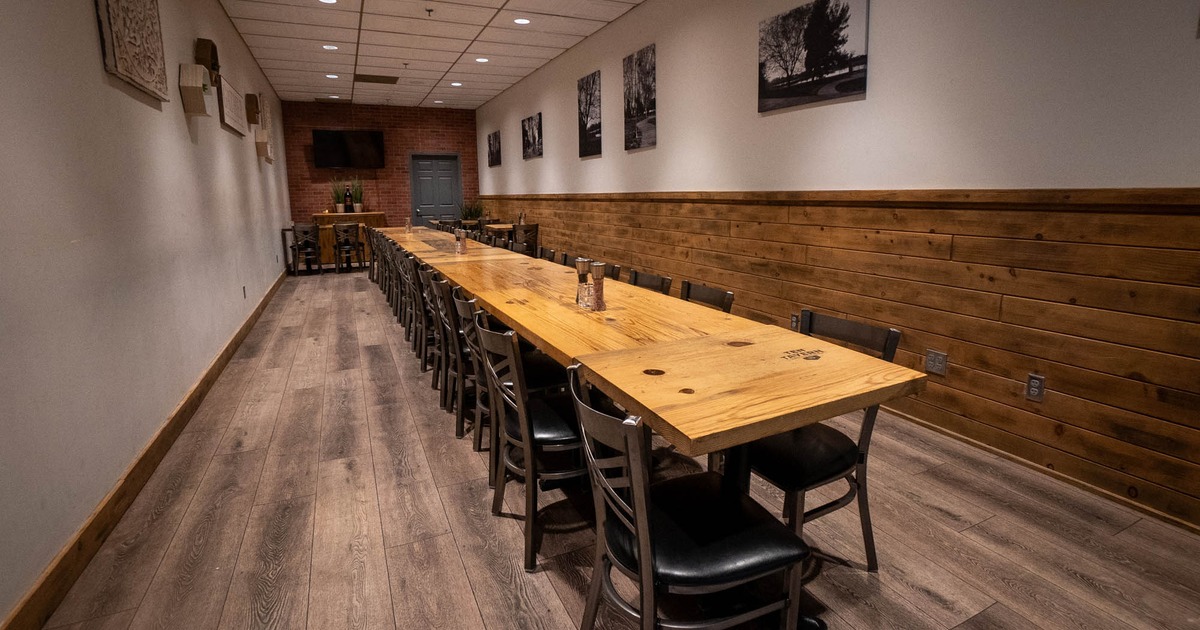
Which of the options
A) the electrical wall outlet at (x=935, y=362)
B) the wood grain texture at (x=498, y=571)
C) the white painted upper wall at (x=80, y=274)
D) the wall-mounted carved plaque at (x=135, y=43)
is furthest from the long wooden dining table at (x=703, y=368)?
the wall-mounted carved plaque at (x=135, y=43)

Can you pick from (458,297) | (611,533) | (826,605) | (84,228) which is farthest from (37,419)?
(826,605)

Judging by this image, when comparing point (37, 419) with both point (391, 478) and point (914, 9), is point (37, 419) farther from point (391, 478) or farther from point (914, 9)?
point (914, 9)

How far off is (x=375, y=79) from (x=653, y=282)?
7590 mm

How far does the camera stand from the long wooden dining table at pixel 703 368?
→ 1306 mm

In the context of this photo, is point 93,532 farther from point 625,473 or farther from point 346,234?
point 346,234

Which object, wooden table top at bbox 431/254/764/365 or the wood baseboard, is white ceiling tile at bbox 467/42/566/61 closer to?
wooden table top at bbox 431/254/764/365

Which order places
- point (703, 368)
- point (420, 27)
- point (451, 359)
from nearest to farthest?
1. point (703, 368)
2. point (451, 359)
3. point (420, 27)

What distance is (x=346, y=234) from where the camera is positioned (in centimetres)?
919

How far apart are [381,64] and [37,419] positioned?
281 inches

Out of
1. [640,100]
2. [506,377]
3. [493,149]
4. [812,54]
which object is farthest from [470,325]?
[493,149]

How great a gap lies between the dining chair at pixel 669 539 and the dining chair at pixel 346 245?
868 centimetres

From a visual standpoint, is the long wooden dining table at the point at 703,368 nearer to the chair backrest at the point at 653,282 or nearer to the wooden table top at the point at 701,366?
the wooden table top at the point at 701,366

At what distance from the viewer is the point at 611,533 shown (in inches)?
56.8

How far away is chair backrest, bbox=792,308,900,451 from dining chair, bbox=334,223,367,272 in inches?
333
